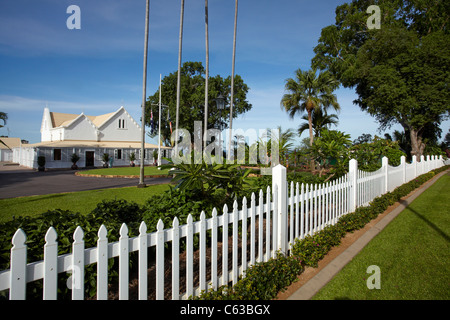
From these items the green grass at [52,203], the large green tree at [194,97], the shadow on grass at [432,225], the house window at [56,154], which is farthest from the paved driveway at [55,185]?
the large green tree at [194,97]

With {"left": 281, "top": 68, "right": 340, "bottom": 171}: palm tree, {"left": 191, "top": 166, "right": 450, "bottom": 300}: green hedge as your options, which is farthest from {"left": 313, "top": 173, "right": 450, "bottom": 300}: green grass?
{"left": 281, "top": 68, "right": 340, "bottom": 171}: palm tree

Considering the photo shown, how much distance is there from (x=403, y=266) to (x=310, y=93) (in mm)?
23885

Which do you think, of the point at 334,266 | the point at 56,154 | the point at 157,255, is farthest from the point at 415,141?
the point at 56,154

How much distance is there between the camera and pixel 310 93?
84.8 ft

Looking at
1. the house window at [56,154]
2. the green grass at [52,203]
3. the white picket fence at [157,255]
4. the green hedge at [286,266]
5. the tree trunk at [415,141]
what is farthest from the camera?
the house window at [56,154]

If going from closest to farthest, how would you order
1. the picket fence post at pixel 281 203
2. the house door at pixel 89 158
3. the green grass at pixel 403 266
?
the green grass at pixel 403 266
the picket fence post at pixel 281 203
the house door at pixel 89 158

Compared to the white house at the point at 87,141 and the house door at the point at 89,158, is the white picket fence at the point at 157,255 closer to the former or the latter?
the white house at the point at 87,141

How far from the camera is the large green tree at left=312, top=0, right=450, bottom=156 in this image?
942 inches

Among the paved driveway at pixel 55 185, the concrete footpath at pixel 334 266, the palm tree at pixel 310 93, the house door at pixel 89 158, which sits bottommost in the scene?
the concrete footpath at pixel 334 266

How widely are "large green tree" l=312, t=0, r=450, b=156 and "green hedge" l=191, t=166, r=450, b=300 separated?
933 inches

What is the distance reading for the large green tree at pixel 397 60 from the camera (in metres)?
23.9

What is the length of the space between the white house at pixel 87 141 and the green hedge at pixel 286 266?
97.0 feet
